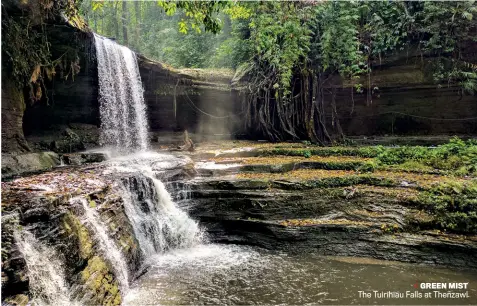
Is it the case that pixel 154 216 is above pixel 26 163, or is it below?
below

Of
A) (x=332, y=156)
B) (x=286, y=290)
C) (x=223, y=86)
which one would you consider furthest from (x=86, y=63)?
(x=286, y=290)

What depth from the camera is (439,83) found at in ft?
40.2

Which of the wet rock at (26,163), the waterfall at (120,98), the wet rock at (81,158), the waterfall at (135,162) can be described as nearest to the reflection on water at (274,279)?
the waterfall at (135,162)

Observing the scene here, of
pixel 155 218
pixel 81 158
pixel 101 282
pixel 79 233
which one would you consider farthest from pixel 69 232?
pixel 81 158

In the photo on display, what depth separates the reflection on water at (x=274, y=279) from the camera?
514 centimetres

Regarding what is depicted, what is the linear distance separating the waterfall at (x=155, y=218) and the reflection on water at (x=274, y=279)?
42cm

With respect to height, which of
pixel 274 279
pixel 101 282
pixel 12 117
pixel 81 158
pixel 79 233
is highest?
pixel 12 117

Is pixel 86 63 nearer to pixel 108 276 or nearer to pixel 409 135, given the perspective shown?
pixel 108 276

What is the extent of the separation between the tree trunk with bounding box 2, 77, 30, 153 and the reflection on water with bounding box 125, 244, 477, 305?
18.7ft

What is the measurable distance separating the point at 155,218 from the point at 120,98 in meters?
7.56

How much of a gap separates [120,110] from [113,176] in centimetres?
684

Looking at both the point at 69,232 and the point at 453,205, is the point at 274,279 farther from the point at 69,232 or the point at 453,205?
the point at 453,205

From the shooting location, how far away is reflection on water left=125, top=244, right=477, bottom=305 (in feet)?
16.9

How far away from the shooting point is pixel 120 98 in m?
13.0
